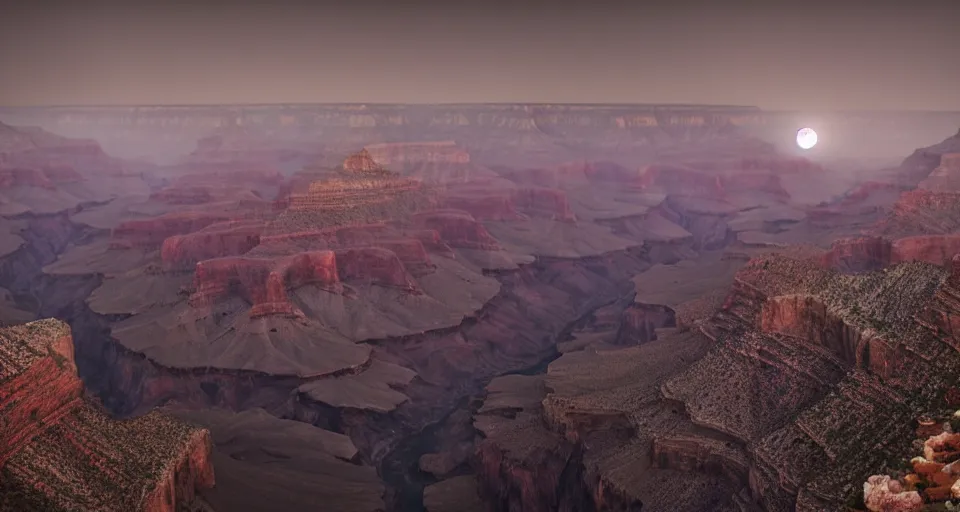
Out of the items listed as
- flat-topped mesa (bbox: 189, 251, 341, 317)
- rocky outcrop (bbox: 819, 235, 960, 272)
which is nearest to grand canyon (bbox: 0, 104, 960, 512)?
flat-topped mesa (bbox: 189, 251, 341, 317)

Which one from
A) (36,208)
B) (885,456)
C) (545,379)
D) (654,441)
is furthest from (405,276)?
(36,208)

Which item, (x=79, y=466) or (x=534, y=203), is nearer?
(x=79, y=466)

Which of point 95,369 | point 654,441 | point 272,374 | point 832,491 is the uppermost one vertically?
point 832,491

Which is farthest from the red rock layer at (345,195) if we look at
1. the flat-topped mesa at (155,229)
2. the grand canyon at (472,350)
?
the flat-topped mesa at (155,229)

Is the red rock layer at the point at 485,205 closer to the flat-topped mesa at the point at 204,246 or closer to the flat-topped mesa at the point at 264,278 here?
the flat-topped mesa at the point at 204,246

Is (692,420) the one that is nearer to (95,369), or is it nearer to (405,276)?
(405,276)

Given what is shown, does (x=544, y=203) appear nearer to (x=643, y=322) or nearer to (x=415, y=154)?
(x=415, y=154)
